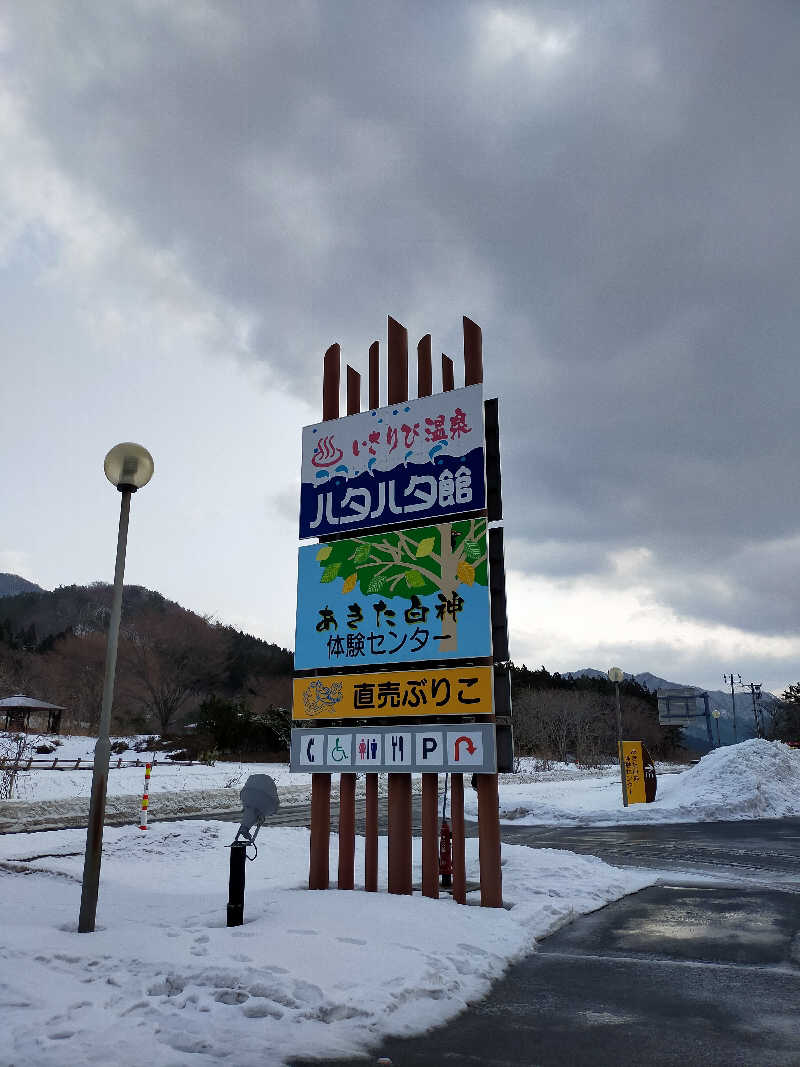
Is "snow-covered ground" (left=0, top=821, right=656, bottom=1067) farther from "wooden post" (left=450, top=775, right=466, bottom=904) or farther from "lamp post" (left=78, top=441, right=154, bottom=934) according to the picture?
"lamp post" (left=78, top=441, right=154, bottom=934)

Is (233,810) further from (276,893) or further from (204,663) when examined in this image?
(204,663)

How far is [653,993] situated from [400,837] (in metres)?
3.70

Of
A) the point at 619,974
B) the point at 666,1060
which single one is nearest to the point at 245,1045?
the point at 666,1060

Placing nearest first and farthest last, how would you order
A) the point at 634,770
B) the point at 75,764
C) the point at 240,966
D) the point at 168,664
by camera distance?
the point at 240,966
the point at 634,770
the point at 75,764
the point at 168,664

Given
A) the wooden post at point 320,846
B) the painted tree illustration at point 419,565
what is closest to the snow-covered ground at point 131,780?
the wooden post at point 320,846

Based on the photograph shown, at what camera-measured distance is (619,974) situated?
19.5 ft

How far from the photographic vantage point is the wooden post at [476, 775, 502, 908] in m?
8.00

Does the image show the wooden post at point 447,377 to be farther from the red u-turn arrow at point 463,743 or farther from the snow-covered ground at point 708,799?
the snow-covered ground at point 708,799

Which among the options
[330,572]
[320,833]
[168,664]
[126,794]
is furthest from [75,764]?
[330,572]

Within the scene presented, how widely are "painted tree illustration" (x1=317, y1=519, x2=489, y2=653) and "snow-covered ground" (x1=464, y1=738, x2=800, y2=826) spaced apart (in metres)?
12.7

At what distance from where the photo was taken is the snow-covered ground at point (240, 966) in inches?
168

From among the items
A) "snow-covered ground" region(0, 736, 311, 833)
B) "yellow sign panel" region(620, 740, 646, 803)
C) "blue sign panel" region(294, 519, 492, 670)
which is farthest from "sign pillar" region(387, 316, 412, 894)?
"yellow sign panel" region(620, 740, 646, 803)

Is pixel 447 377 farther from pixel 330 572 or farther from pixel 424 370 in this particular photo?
pixel 330 572

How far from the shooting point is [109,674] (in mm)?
7234
